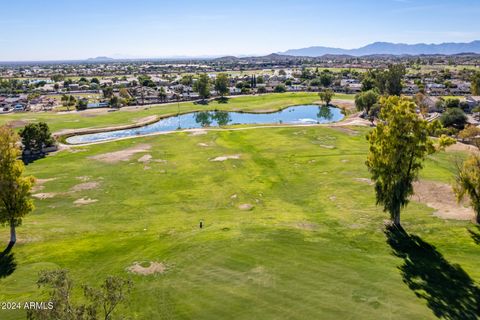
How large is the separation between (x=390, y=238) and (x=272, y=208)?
16.1 metres

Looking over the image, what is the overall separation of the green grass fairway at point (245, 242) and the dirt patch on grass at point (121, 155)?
5391 millimetres

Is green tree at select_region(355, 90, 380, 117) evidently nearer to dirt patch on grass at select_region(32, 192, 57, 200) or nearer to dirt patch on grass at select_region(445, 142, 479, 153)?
dirt patch on grass at select_region(445, 142, 479, 153)

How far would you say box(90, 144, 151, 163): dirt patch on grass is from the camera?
2982 inches

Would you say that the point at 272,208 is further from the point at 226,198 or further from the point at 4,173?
the point at 4,173

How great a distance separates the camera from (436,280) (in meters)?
30.7

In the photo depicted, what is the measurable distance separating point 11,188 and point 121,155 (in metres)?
40.7

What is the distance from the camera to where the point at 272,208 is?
4909cm

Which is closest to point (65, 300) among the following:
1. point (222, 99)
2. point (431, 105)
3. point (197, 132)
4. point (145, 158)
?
point (145, 158)

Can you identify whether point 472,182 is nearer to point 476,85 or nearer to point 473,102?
point 473,102

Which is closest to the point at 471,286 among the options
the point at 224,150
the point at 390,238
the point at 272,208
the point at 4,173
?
the point at 390,238

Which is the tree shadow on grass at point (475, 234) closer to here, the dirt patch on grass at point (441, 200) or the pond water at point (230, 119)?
the dirt patch on grass at point (441, 200)

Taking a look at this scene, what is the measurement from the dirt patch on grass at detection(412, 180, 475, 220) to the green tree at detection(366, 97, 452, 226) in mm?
8413

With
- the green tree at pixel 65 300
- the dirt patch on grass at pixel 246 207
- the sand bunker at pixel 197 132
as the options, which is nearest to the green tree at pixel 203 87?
the sand bunker at pixel 197 132

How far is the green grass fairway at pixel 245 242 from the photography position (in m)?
27.8
